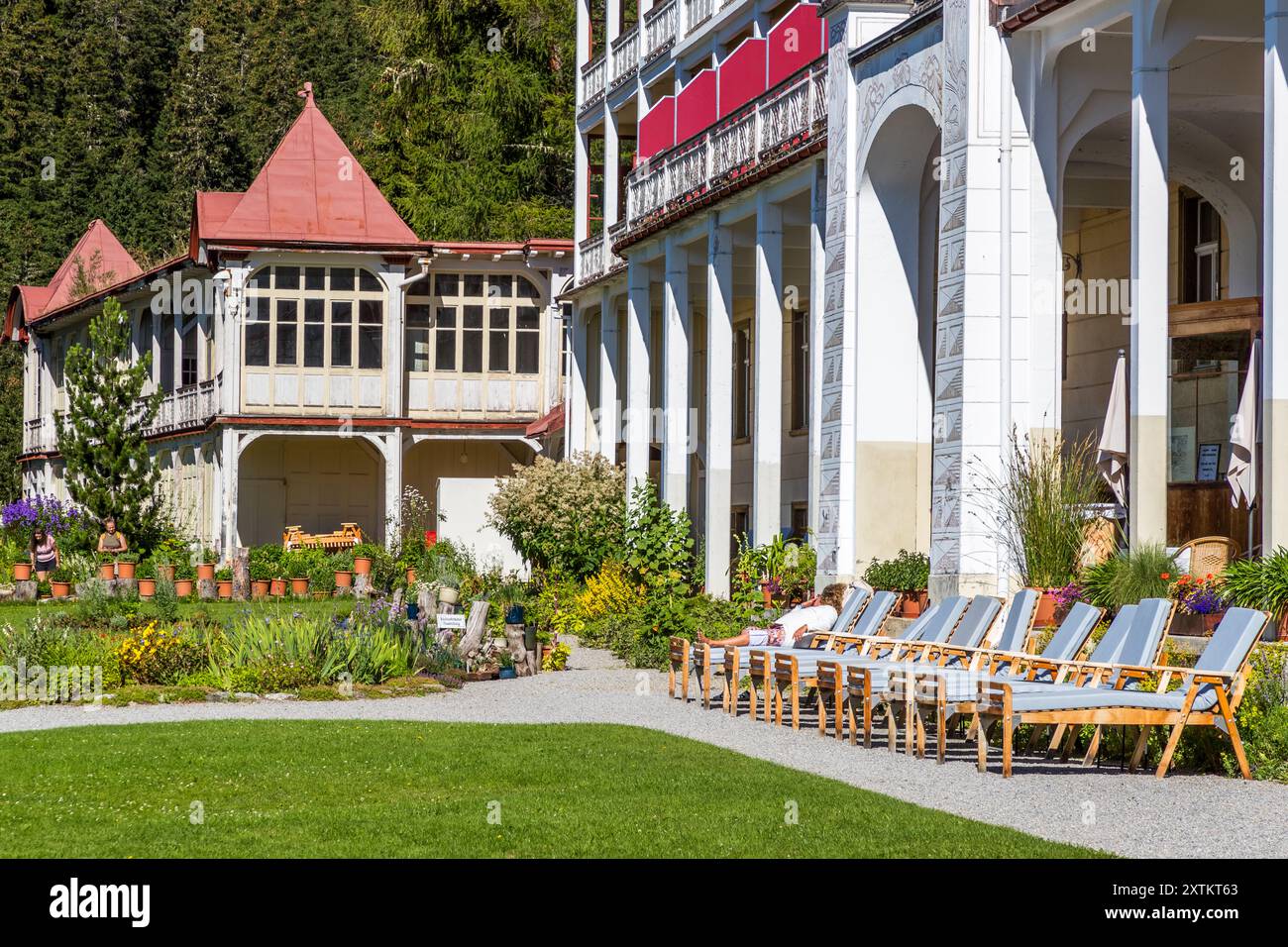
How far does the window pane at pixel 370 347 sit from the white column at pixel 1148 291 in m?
24.2

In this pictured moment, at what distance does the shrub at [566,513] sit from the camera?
27734 millimetres

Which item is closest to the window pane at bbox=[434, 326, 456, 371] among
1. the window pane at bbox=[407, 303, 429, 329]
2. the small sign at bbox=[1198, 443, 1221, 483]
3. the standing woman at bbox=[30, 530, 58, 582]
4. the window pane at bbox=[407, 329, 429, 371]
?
the window pane at bbox=[407, 329, 429, 371]

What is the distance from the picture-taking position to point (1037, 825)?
9.16 meters

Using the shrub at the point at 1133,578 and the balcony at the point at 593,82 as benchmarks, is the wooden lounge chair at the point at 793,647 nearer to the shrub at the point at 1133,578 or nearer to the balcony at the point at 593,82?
the shrub at the point at 1133,578

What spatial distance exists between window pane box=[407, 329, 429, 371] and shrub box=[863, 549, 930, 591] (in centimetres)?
2067

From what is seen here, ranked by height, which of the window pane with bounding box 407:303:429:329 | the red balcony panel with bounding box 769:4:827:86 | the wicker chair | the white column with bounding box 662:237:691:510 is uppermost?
the red balcony panel with bounding box 769:4:827:86

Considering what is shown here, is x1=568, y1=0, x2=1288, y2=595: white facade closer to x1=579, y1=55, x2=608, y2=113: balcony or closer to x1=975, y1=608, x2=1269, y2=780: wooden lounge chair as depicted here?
x1=975, y1=608, x2=1269, y2=780: wooden lounge chair

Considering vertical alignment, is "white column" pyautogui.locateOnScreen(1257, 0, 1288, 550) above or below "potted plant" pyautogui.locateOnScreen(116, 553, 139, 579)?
above

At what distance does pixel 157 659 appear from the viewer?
17703mm

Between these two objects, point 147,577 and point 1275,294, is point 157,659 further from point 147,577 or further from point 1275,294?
point 147,577

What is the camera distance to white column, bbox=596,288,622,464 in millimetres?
32562
